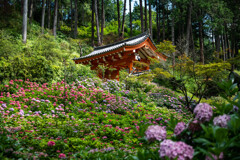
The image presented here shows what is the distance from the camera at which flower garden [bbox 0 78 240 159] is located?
4.49ft

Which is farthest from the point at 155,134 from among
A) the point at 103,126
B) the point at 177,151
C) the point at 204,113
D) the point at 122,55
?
the point at 122,55

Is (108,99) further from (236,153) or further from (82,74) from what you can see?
(236,153)

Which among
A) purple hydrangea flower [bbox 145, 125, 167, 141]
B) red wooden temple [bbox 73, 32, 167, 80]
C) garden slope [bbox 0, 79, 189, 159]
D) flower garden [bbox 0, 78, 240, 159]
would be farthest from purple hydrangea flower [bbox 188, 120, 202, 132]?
red wooden temple [bbox 73, 32, 167, 80]

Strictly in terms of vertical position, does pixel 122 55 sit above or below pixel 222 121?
above

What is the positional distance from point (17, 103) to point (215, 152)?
200 inches

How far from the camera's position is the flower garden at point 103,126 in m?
1.37

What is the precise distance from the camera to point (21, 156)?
2.62 m

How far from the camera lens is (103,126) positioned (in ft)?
14.8

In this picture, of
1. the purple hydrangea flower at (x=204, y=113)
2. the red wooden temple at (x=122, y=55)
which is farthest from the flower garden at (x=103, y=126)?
the red wooden temple at (x=122, y=55)

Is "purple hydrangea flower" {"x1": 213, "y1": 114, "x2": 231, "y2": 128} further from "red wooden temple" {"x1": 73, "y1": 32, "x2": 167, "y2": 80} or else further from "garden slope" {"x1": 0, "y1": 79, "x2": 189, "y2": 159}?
"red wooden temple" {"x1": 73, "y1": 32, "x2": 167, "y2": 80}

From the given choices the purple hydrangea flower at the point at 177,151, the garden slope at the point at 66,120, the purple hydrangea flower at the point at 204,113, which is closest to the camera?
the purple hydrangea flower at the point at 177,151

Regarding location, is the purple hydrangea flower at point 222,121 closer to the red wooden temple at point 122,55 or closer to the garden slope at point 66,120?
the garden slope at point 66,120

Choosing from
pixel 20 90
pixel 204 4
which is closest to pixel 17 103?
pixel 20 90

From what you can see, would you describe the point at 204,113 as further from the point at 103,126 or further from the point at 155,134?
the point at 103,126
